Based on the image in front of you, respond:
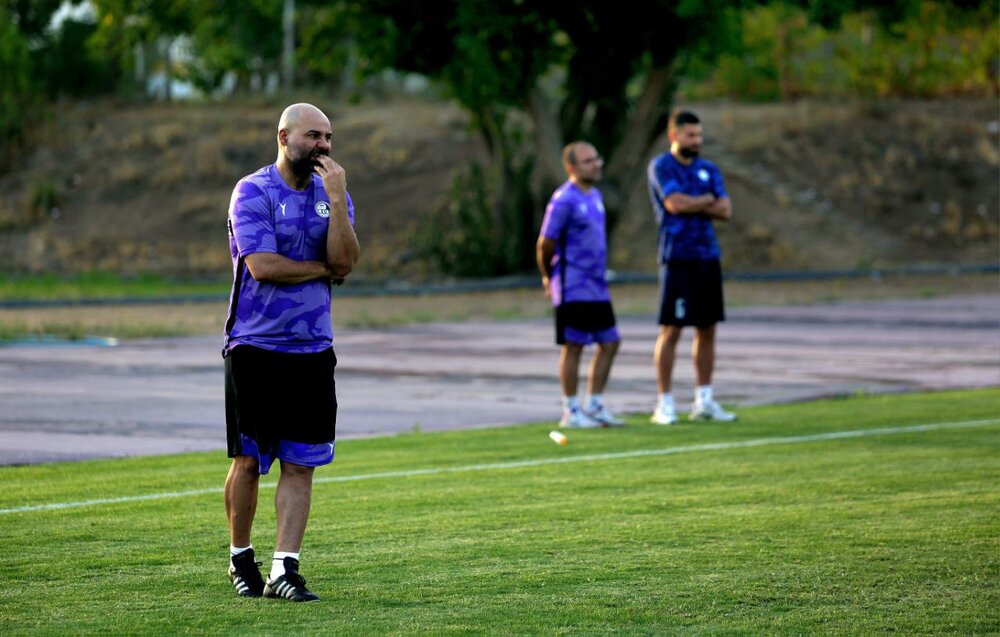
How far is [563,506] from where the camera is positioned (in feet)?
29.9

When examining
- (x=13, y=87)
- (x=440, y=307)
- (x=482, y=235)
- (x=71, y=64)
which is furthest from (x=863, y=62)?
(x=13, y=87)

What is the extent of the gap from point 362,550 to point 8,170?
44877mm

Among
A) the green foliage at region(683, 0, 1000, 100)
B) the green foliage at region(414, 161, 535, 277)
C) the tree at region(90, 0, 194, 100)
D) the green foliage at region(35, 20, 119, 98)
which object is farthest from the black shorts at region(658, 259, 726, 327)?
the green foliage at region(35, 20, 119, 98)

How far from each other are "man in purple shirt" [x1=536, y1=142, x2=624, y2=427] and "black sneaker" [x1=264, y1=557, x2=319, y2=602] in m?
6.27

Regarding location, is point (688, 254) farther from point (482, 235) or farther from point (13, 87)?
point (13, 87)

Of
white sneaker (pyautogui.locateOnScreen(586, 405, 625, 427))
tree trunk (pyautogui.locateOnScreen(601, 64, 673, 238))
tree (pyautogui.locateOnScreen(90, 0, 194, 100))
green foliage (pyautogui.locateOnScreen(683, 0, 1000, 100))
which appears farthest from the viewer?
green foliage (pyautogui.locateOnScreen(683, 0, 1000, 100))

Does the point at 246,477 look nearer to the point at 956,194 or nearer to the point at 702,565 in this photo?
the point at 702,565

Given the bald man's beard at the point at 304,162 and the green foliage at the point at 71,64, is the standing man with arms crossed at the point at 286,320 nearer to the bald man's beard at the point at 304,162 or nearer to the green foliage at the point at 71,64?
the bald man's beard at the point at 304,162

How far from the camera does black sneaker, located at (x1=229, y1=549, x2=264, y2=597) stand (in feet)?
22.5

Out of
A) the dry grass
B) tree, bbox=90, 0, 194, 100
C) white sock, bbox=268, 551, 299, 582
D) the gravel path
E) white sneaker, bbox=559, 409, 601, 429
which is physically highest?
tree, bbox=90, 0, 194, 100

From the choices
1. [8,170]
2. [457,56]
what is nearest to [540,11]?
[457,56]

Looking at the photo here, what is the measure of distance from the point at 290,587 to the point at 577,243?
662 centimetres

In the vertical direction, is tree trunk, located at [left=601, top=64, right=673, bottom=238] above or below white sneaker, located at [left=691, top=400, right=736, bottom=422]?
above

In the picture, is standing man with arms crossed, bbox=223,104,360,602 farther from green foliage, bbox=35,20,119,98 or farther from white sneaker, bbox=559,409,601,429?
green foliage, bbox=35,20,119,98
